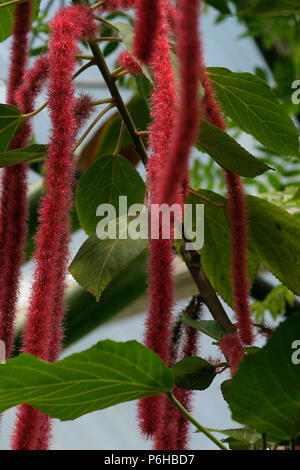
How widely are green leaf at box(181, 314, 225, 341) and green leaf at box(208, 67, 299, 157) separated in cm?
15

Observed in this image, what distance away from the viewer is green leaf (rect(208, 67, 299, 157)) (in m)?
0.48

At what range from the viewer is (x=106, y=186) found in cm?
55

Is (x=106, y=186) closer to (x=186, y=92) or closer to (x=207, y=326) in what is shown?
(x=207, y=326)

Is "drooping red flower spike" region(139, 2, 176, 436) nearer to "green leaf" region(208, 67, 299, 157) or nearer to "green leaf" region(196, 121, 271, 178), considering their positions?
"green leaf" region(196, 121, 271, 178)

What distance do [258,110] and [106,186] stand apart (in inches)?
5.8

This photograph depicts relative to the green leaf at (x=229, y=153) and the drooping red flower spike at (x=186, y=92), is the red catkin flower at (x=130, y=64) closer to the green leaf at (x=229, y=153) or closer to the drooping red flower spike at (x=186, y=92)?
the green leaf at (x=229, y=153)

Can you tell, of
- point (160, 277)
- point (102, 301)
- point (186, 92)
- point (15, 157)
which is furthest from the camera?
point (102, 301)

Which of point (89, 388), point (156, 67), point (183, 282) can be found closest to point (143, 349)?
point (89, 388)

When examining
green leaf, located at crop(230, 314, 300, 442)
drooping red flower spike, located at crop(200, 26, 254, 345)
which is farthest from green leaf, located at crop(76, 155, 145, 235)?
green leaf, located at crop(230, 314, 300, 442)

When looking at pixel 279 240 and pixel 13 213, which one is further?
pixel 279 240

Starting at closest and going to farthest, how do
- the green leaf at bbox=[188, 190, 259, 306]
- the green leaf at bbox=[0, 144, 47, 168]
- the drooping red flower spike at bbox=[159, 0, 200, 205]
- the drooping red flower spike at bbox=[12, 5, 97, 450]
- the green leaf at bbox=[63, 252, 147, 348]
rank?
the drooping red flower spike at bbox=[159, 0, 200, 205]
the drooping red flower spike at bbox=[12, 5, 97, 450]
the green leaf at bbox=[0, 144, 47, 168]
the green leaf at bbox=[188, 190, 259, 306]
the green leaf at bbox=[63, 252, 147, 348]

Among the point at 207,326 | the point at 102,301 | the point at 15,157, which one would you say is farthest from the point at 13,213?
the point at 102,301

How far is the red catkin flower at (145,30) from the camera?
0.21m
